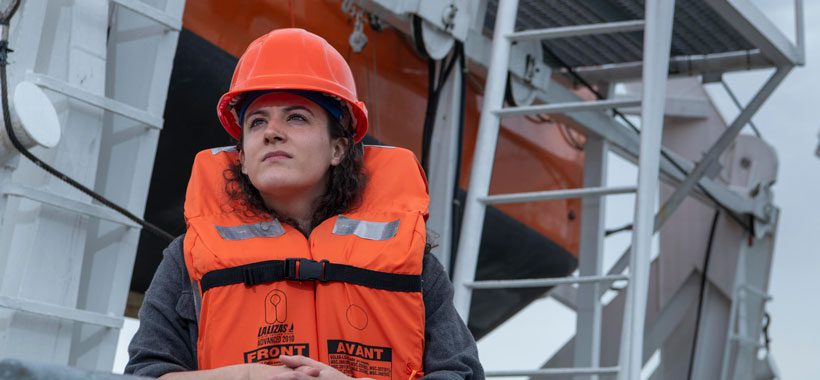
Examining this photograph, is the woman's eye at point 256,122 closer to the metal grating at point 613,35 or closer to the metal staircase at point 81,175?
the metal staircase at point 81,175

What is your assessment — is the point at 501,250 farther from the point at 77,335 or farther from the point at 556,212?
the point at 77,335

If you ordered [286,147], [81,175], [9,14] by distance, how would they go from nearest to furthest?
[286,147]
[9,14]
[81,175]

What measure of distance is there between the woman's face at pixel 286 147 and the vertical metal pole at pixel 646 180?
7.22ft

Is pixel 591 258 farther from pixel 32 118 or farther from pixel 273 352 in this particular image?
pixel 273 352

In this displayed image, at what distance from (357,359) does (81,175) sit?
1394 millimetres

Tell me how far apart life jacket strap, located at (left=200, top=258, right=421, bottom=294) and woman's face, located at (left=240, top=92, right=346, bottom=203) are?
0.48ft

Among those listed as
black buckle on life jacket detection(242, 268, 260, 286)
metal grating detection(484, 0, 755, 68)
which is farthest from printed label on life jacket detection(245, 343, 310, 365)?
metal grating detection(484, 0, 755, 68)

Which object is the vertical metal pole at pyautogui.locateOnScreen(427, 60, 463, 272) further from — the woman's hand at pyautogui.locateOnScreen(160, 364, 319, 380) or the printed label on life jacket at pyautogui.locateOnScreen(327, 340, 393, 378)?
the woman's hand at pyautogui.locateOnScreen(160, 364, 319, 380)

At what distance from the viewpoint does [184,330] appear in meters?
2.02

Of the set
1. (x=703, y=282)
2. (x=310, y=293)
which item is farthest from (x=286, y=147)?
(x=703, y=282)

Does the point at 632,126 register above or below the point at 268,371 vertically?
above

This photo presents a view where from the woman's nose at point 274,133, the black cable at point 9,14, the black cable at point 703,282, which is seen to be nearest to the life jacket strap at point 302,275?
the woman's nose at point 274,133

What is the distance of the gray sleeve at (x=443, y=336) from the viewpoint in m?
2.02

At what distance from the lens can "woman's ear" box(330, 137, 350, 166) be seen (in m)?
2.14
